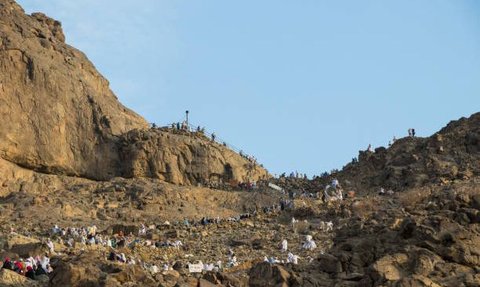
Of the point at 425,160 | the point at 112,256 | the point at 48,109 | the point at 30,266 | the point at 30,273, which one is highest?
the point at 48,109

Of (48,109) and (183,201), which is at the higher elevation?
(48,109)

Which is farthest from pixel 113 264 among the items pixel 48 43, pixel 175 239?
pixel 48 43

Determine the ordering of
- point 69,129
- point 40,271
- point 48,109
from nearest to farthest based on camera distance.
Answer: point 40,271 < point 48,109 < point 69,129

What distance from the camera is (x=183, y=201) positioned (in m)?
56.7

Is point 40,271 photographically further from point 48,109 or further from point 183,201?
point 48,109

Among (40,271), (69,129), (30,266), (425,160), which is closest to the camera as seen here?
(40,271)

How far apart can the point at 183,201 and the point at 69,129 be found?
9.13 meters

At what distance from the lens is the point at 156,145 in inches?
2482

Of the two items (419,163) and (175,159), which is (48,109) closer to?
(175,159)

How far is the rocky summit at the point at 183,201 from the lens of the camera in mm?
25672

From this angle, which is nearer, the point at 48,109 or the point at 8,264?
the point at 8,264

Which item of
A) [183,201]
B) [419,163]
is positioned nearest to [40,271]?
[183,201]

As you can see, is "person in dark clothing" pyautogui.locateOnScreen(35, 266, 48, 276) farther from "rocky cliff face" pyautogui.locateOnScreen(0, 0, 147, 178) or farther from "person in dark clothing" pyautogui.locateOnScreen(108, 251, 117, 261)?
"rocky cliff face" pyautogui.locateOnScreen(0, 0, 147, 178)

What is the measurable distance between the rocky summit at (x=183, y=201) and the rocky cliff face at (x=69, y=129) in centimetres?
8
